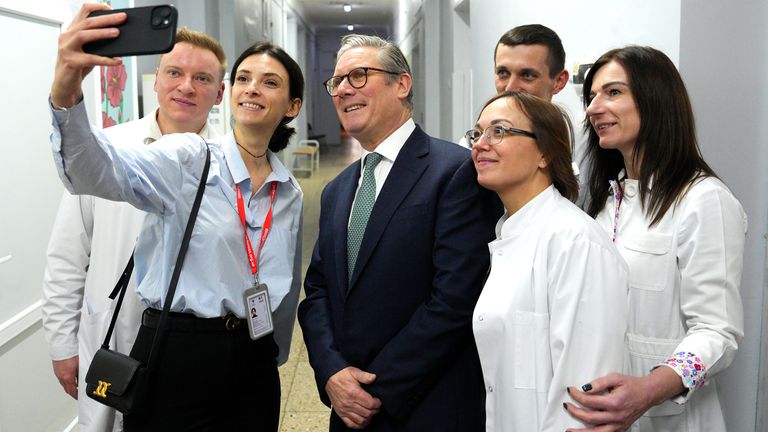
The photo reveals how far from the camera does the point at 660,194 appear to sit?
1.62m

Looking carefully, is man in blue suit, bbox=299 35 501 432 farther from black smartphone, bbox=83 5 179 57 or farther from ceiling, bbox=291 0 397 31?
ceiling, bbox=291 0 397 31

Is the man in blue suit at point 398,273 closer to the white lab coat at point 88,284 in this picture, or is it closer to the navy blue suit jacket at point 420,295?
the navy blue suit jacket at point 420,295

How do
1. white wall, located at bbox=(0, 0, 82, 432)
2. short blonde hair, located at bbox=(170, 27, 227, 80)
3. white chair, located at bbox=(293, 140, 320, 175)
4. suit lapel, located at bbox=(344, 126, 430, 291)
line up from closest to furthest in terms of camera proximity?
suit lapel, located at bbox=(344, 126, 430, 291) → short blonde hair, located at bbox=(170, 27, 227, 80) → white wall, located at bbox=(0, 0, 82, 432) → white chair, located at bbox=(293, 140, 320, 175)

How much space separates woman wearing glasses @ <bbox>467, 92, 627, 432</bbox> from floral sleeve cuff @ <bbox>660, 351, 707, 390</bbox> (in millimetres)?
178

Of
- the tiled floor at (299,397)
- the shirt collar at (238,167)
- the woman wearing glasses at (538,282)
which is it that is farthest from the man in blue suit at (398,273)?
the tiled floor at (299,397)

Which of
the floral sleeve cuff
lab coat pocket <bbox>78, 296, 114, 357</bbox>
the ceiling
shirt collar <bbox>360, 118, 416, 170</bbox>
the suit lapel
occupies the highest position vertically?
the ceiling

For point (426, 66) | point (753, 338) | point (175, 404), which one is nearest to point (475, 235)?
point (175, 404)

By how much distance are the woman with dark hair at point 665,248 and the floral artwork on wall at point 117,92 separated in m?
2.84

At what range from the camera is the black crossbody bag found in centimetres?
165

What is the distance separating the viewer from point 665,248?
1.59 m

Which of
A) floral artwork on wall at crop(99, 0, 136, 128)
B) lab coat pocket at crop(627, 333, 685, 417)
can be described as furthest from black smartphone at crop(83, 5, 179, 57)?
floral artwork on wall at crop(99, 0, 136, 128)

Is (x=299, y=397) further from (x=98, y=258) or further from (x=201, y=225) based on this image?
(x=201, y=225)

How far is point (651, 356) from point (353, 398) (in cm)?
75

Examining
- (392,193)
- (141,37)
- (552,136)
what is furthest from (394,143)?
(141,37)
